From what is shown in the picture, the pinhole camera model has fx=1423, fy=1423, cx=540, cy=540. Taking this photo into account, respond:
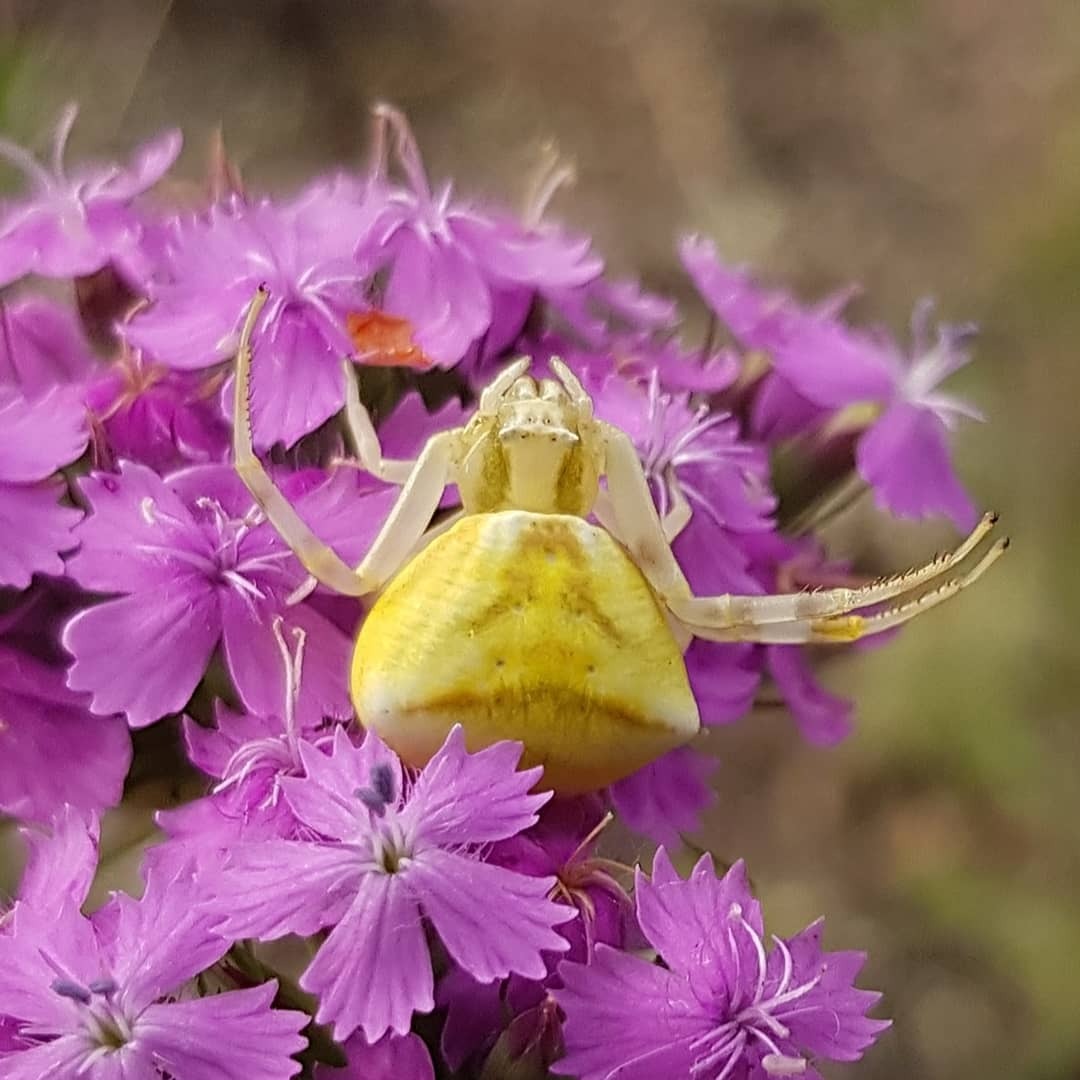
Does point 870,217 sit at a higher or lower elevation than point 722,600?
lower

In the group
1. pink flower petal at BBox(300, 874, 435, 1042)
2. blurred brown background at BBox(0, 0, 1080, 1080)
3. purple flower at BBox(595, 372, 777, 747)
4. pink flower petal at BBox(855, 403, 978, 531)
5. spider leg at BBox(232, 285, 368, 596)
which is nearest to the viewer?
pink flower petal at BBox(300, 874, 435, 1042)

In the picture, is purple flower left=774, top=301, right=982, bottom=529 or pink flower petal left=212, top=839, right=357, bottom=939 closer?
pink flower petal left=212, top=839, right=357, bottom=939

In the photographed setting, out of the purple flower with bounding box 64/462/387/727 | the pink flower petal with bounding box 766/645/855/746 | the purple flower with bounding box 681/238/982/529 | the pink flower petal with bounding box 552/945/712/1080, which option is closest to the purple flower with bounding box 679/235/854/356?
the purple flower with bounding box 681/238/982/529

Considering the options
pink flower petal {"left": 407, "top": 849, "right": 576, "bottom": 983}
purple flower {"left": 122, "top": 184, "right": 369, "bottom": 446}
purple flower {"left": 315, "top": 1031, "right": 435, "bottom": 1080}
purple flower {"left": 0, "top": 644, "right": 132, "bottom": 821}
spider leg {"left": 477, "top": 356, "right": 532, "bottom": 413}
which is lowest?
purple flower {"left": 315, "top": 1031, "right": 435, "bottom": 1080}

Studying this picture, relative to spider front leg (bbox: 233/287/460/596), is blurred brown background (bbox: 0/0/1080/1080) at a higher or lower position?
lower

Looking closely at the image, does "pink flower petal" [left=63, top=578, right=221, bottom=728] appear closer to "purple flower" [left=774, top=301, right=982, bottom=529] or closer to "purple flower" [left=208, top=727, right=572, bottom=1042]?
"purple flower" [left=208, top=727, right=572, bottom=1042]

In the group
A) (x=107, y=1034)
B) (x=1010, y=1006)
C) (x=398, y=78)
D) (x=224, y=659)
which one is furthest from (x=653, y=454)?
(x=398, y=78)

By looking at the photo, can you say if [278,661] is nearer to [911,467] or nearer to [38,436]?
[38,436]

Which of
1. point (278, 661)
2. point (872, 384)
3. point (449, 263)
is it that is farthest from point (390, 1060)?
point (872, 384)
